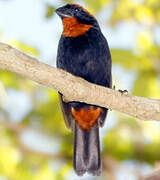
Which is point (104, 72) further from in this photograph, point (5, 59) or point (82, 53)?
point (5, 59)

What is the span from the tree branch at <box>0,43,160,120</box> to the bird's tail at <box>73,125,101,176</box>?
1.20 metres

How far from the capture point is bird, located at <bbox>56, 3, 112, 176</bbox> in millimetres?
4844

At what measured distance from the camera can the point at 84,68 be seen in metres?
4.84

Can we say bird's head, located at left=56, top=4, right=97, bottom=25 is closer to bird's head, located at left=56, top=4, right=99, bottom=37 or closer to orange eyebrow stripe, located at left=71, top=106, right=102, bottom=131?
bird's head, located at left=56, top=4, right=99, bottom=37

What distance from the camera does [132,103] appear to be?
13.2ft

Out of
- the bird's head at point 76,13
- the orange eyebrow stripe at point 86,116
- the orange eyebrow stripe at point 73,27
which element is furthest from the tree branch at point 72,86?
the bird's head at point 76,13

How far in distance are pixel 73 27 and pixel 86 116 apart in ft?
3.21

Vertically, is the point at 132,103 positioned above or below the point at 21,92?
above

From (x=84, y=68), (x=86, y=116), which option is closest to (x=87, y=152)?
(x=86, y=116)

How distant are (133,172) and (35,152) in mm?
1299

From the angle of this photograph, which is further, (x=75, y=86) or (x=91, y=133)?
(x=91, y=133)

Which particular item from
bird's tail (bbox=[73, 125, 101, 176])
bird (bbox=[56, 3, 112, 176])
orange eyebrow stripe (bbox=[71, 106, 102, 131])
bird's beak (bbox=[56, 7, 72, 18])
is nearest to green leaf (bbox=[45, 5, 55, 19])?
bird (bbox=[56, 3, 112, 176])

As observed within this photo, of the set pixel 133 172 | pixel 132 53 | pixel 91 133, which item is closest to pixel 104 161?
pixel 133 172

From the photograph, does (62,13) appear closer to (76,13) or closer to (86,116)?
(76,13)
